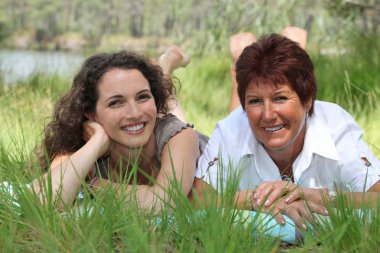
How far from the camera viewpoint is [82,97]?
3.54 meters

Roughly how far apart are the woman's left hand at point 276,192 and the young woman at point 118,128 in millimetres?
395

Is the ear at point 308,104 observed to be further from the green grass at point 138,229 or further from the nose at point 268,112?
the green grass at point 138,229

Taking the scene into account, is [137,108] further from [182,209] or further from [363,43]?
[363,43]

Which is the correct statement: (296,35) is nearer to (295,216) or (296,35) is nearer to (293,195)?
(293,195)

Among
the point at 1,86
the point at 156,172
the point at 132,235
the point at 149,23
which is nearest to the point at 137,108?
the point at 156,172

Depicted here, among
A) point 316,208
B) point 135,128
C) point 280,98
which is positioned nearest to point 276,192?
point 316,208

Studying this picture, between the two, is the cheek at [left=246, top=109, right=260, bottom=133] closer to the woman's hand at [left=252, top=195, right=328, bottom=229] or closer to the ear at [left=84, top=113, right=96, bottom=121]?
the woman's hand at [left=252, top=195, right=328, bottom=229]

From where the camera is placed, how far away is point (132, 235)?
222 centimetres

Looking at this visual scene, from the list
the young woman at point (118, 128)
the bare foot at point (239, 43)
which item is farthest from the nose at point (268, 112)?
the bare foot at point (239, 43)

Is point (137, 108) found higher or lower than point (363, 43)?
lower

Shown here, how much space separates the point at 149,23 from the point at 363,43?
75.7ft

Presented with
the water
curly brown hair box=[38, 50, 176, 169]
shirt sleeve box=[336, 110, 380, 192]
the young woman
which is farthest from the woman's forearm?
the water

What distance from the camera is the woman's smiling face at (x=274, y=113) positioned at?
312cm

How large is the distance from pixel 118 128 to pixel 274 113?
763 mm
